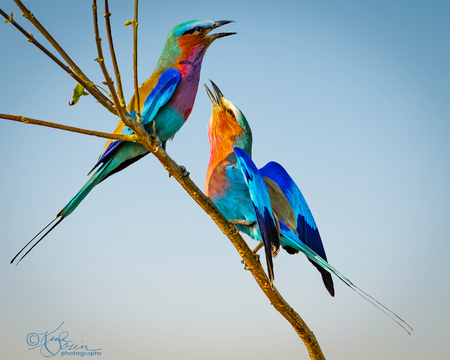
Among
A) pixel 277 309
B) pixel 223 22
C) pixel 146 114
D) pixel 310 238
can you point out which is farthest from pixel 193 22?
pixel 277 309

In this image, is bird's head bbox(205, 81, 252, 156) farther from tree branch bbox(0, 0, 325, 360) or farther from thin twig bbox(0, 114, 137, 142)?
thin twig bbox(0, 114, 137, 142)

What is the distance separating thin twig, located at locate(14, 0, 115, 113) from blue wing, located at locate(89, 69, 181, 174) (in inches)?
32.7

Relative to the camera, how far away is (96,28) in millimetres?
1771

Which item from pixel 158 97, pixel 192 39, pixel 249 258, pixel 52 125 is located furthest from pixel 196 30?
pixel 249 258

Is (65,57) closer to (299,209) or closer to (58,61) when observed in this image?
(58,61)

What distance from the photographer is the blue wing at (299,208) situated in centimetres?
329

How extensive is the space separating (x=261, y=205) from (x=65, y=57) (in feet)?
4.64

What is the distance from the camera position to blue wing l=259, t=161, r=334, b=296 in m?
3.29

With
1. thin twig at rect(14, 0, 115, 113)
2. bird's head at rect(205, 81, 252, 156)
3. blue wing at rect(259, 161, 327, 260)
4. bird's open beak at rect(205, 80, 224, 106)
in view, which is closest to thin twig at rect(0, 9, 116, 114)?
thin twig at rect(14, 0, 115, 113)

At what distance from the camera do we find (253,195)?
8.42ft

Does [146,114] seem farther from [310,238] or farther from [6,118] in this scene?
[310,238]

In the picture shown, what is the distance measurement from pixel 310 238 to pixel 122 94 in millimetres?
1963

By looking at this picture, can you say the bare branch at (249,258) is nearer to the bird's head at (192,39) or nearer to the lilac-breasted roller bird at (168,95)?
the lilac-breasted roller bird at (168,95)

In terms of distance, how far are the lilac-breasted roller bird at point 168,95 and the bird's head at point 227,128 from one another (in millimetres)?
271
